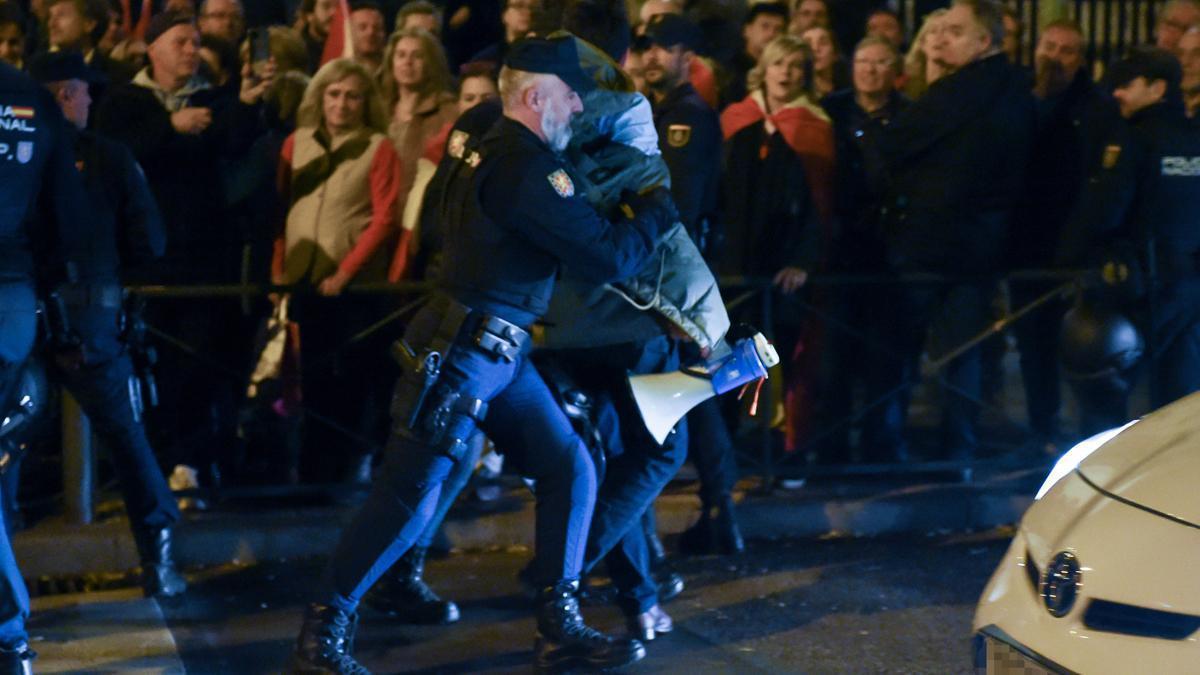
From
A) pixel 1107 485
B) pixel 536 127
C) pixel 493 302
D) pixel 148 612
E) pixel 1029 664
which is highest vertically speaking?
pixel 536 127

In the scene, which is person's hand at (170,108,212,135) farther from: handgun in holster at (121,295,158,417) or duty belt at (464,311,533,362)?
duty belt at (464,311,533,362)

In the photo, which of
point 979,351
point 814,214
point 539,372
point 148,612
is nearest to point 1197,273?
point 979,351

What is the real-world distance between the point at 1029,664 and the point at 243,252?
4248 mm

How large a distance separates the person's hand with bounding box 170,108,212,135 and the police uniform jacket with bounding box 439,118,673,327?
2.22 m

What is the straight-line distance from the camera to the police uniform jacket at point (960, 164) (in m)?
7.37

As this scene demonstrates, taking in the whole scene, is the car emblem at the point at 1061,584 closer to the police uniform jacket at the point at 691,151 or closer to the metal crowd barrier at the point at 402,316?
the police uniform jacket at the point at 691,151

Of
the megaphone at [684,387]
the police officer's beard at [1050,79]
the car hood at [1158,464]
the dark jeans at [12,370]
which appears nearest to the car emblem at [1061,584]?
the car hood at [1158,464]

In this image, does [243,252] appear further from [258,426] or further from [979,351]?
[979,351]

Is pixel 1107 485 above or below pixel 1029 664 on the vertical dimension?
above

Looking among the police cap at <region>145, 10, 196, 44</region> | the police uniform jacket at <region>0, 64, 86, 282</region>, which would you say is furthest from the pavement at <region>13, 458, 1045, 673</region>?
the police cap at <region>145, 10, 196, 44</region>

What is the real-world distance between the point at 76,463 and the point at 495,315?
7.75 feet

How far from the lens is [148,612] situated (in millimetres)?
5984

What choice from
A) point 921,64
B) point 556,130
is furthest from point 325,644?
point 921,64

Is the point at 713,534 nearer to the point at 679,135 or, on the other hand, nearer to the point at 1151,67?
the point at 679,135
